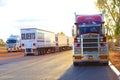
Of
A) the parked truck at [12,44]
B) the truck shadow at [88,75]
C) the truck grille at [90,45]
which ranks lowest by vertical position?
the truck shadow at [88,75]

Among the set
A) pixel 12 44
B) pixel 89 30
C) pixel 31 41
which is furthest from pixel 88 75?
pixel 12 44

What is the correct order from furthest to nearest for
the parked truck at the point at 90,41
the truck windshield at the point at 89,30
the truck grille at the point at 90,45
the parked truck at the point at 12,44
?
the parked truck at the point at 12,44
the truck windshield at the point at 89,30
the truck grille at the point at 90,45
the parked truck at the point at 90,41

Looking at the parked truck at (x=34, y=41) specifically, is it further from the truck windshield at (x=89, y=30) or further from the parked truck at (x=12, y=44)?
the truck windshield at (x=89, y=30)

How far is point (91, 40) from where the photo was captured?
973 inches

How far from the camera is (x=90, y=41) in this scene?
24.7 m

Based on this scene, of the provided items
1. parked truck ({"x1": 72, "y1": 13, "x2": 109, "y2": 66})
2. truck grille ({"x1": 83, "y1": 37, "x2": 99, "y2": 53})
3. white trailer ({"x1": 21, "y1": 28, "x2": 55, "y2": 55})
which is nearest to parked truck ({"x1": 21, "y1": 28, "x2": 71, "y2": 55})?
white trailer ({"x1": 21, "y1": 28, "x2": 55, "y2": 55})

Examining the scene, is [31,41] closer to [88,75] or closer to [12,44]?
[12,44]

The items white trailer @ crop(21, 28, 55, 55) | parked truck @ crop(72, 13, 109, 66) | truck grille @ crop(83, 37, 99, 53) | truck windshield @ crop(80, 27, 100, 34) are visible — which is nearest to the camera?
parked truck @ crop(72, 13, 109, 66)

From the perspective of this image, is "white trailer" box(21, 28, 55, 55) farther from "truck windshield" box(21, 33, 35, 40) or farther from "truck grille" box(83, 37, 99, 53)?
"truck grille" box(83, 37, 99, 53)

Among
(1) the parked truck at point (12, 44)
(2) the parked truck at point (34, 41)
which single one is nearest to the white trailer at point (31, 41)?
(2) the parked truck at point (34, 41)

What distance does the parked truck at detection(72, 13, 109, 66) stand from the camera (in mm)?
24312

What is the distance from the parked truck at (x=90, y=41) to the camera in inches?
957

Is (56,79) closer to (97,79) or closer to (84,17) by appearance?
(97,79)

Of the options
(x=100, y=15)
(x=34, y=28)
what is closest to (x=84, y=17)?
(x=100, y=15)
